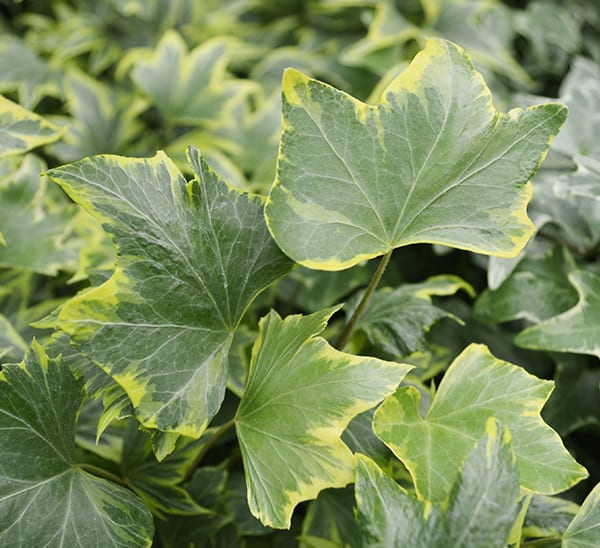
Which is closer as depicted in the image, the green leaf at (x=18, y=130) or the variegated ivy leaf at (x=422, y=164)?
the variegated ivy leaf at (x=422, y=164)

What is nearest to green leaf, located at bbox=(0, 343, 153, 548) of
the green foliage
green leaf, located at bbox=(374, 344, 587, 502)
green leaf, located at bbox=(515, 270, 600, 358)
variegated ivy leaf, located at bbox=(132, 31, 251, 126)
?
the green foliage

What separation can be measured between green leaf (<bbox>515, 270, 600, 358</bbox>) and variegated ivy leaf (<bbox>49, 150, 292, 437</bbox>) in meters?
0.32

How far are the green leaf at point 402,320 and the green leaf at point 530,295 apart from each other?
0.13 meters

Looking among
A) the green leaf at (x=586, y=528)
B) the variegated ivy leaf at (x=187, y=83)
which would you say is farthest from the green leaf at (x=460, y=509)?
the variegated ivy leaf at (x=187, y=83)

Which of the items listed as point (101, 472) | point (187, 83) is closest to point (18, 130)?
point (101, 472)

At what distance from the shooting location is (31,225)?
0.82 meters

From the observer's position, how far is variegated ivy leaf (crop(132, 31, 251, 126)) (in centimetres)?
108

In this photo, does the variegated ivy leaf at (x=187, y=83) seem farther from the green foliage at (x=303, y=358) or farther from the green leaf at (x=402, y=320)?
the green leaf at (x=402, y=320)

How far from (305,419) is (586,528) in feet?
0.77

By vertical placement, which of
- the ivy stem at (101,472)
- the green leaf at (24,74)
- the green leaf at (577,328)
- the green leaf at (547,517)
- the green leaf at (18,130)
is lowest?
the green leaf at (547,517)

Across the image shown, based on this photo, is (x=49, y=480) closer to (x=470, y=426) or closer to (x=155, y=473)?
(x=155, y=473)

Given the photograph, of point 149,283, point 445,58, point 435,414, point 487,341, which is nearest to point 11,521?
point 149,283

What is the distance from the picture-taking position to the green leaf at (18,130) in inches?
25.5

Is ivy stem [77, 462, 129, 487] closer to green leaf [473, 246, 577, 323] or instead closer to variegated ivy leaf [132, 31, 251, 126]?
green leaf [473, 246, 577, 323]
